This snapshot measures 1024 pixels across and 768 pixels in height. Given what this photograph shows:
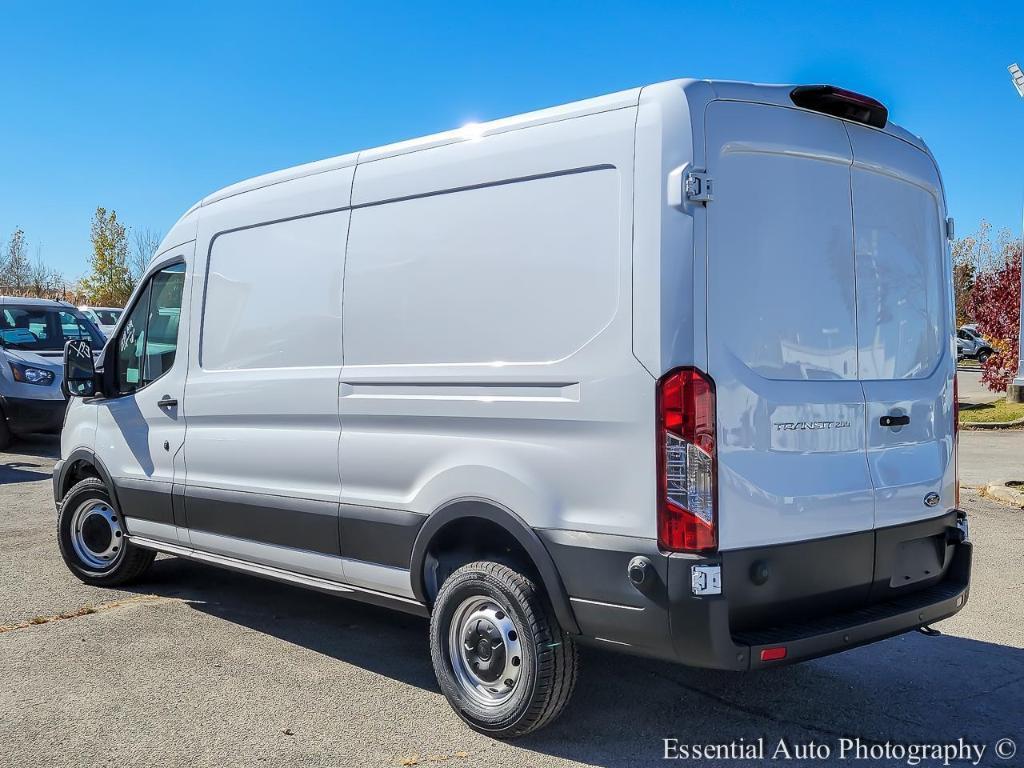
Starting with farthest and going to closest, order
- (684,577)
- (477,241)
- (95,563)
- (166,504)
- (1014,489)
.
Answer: (1014,489) → (95,563) → (166,504) → (477,241) → (684,577)

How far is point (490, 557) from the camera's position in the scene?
4.25 meters

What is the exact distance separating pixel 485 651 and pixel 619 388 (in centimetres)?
134

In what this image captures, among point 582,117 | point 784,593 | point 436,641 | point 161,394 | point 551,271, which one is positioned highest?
point 582,117

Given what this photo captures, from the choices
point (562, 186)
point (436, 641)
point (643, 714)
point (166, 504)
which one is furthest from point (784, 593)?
point (166, 504)

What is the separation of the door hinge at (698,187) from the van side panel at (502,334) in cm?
24

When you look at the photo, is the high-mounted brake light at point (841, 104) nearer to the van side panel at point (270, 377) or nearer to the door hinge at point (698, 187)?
the door hinge at point (698, 187)

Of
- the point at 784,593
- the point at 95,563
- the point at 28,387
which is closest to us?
the point at 784,593

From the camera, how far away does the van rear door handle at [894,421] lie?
409 centimetres

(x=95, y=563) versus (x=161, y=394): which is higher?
(x=161, y=394)

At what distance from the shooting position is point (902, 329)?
4.30m

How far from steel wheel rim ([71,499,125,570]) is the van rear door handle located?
4900 millimetres

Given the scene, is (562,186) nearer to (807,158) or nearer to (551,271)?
(551,271)

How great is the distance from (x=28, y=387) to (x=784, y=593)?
12204 millimetres

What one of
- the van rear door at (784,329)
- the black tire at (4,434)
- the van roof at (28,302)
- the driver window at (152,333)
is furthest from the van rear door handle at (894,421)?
the van roof at (28,302)
